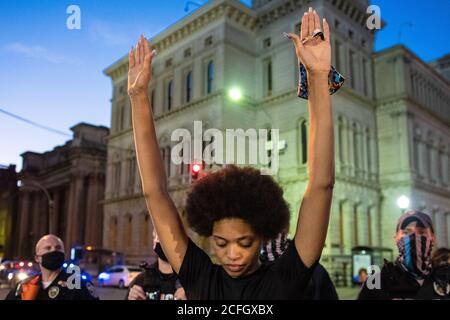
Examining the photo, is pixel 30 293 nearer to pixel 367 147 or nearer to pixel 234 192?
pixel 234 192

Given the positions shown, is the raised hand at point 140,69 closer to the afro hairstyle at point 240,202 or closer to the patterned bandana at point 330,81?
the afro hairstyle at point 240,202

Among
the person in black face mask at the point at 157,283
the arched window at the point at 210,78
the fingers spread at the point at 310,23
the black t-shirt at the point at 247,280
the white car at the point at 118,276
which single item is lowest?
the white car at the point at 118,276

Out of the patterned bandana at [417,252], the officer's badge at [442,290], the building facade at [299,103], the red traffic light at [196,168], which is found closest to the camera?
the officer's badge at [442,290]

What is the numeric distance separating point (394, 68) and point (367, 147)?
5.35 m

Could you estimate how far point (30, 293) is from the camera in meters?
4.21

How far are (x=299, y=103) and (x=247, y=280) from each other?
1065 inches

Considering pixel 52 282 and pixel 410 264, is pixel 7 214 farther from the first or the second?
pixel 410 264

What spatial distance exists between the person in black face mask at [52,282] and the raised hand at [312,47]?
3.10 metres

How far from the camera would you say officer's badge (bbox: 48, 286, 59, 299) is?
4.33 metres

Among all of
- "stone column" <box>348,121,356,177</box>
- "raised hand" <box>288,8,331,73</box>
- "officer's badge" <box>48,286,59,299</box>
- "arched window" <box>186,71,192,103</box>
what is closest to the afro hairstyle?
"raised hand" <box>288,8,331,73</box>

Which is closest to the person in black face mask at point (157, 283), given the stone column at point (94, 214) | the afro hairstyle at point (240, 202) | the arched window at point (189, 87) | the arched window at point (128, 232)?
the afro hairstyle at point (240, 202)

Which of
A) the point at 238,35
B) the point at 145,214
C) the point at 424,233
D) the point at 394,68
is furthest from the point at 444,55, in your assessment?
the point at 424,233

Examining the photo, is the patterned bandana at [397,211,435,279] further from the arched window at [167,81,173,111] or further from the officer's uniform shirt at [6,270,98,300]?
the arched window at [167,81,173,111]

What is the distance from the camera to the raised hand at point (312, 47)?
1.96 meters
